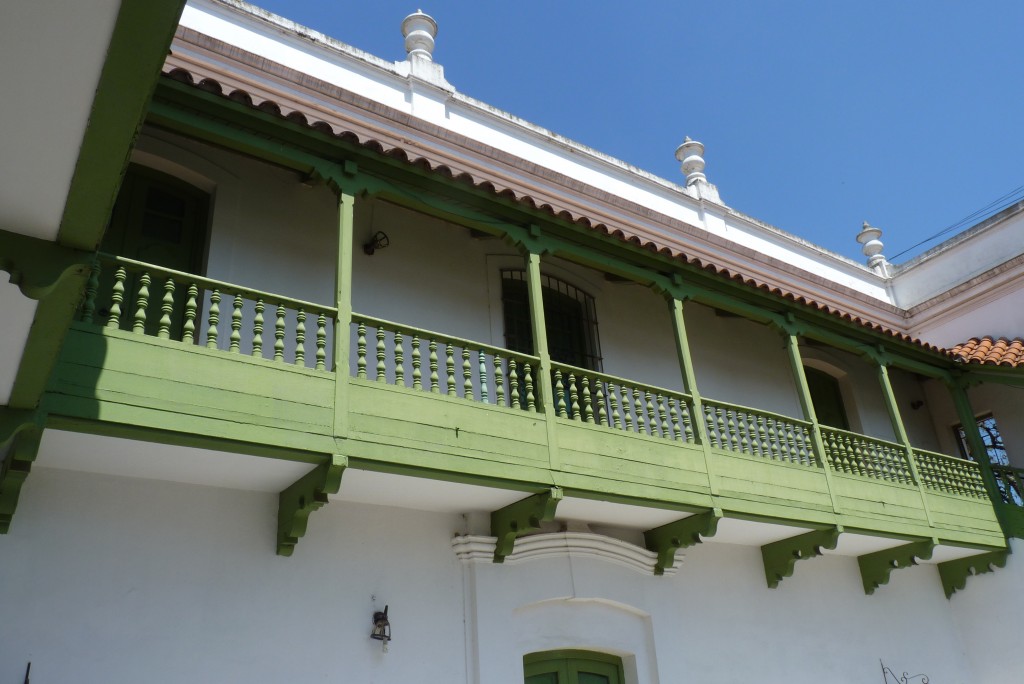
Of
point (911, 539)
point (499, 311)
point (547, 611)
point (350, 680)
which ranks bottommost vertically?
point (350, 680)

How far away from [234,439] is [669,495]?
153 inches

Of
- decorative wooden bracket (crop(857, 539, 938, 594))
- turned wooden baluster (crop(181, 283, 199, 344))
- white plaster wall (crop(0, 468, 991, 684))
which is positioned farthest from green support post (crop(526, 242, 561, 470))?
decorative wooden bracket (crop(857, 539, 938, 594))

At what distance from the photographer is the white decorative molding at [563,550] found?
770 centimetres

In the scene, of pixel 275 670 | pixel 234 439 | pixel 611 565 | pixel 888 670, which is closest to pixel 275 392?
pixel 234 439

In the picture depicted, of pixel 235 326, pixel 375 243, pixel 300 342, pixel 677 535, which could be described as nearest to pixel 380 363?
pixel 300 342

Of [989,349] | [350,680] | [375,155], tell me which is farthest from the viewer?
[989,349]

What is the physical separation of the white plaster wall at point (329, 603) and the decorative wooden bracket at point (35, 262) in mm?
3039

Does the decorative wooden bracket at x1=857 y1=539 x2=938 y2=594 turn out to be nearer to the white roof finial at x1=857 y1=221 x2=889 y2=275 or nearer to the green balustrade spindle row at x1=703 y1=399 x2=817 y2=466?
the green balustrade spindle row at x1=703 y1=399 x2=817 y2=466

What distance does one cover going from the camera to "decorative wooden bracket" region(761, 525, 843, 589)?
9062 mm

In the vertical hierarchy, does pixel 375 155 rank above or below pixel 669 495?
above

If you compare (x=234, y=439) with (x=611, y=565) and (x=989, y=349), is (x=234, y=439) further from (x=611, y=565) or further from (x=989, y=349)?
(x=989, y=349)

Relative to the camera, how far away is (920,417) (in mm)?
13727

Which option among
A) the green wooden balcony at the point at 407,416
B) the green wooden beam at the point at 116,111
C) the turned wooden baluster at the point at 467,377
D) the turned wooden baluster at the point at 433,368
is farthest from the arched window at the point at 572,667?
the green wooden beam at the point at 116,111

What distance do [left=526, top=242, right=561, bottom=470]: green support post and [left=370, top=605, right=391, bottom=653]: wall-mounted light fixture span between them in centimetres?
180
